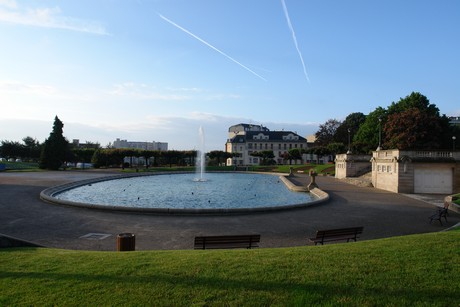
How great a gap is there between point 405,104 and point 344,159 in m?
19.4

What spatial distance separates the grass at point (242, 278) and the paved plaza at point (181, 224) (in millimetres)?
4494

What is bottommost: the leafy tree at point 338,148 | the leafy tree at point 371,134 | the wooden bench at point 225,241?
the wooden bench at point 225,241

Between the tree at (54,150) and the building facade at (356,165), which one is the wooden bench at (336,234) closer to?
the building facade at (356,165)

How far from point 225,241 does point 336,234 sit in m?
4.09

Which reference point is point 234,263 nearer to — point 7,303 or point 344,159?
point 7,303

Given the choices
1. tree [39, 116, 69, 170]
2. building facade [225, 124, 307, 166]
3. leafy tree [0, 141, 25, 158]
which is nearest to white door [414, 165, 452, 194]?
tree [39, 116, 69, 170]

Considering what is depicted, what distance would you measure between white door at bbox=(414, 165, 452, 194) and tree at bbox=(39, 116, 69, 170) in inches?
2281

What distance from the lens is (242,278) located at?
19.9ft

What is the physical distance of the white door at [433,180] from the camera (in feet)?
106

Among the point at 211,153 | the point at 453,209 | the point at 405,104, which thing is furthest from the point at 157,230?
the point at 211,153

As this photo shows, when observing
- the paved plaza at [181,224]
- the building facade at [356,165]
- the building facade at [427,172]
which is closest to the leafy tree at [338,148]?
the building facade at [356,165]

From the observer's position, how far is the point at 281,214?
18516 mm

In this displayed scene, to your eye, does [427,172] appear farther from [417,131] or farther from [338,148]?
[338,148]

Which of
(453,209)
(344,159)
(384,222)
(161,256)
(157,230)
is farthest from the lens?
(344,159)
